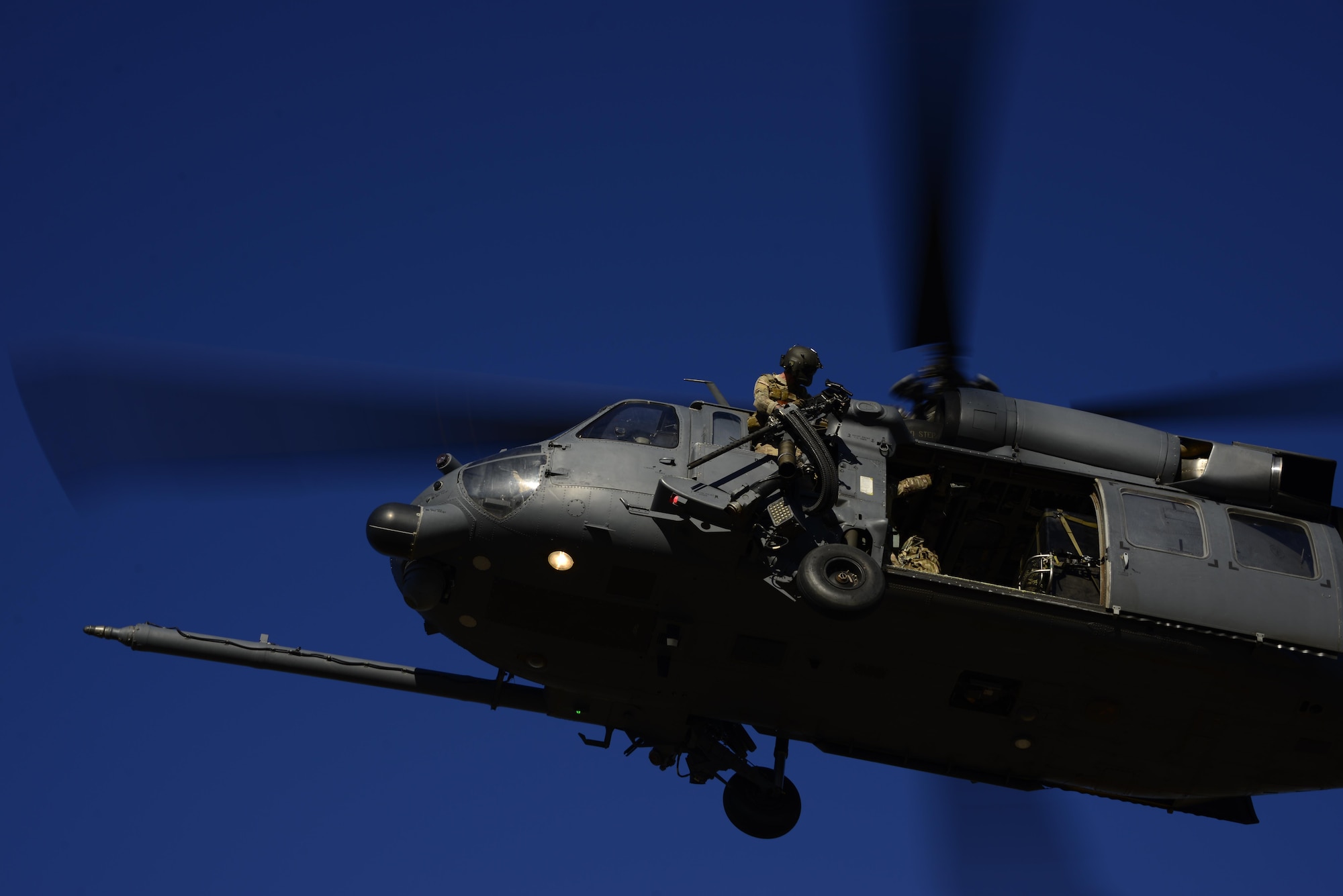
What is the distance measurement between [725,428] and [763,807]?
4050mm

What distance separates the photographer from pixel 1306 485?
13945 millimetres

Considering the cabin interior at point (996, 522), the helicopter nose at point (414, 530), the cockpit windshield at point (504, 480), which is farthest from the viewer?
the cabin interior at point (996, 522)

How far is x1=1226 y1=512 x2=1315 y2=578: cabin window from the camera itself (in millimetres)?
13383

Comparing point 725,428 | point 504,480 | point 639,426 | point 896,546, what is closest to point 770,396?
point 725,428

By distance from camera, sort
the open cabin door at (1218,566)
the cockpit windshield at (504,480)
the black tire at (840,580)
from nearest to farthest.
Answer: the black tire at (840,580)
the cockpit windshield at (504,480)
the open cabin door at (1218,566)

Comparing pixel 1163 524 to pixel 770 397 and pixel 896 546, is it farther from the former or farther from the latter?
pixel 770 397

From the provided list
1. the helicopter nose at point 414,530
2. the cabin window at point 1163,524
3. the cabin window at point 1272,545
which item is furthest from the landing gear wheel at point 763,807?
the cabin window at point 1272,545

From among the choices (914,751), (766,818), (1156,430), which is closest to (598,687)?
(766,818)

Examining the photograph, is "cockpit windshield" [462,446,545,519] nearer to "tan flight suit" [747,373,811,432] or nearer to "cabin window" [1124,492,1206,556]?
"tan flight suit" [747,373,811,432]

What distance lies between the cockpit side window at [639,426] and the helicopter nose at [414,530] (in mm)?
1566

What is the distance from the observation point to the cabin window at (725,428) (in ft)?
43.9

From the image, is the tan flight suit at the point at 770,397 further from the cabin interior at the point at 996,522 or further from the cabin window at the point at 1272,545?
the cabin window at the point at 1272,545

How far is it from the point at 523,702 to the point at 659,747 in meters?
1.50

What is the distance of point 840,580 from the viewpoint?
12023 millimetres
